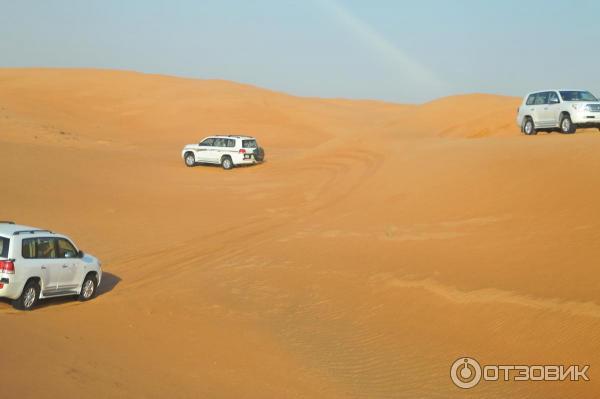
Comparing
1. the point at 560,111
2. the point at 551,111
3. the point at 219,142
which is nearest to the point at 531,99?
the point at 551,111

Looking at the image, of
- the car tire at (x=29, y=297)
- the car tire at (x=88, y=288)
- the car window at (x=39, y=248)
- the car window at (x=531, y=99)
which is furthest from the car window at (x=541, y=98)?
the car tire at (x=29, y=297)

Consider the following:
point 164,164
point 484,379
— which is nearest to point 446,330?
point 484,379

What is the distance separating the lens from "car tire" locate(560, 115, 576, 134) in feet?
91.4

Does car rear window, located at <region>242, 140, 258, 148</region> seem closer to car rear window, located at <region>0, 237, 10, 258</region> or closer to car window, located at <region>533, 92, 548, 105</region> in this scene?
car window, located at <region>533, 92, 548, 105</region>

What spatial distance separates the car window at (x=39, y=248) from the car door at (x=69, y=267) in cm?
18

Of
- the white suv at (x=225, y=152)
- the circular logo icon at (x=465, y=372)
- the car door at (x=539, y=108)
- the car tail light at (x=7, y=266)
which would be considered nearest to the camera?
the circular logo icon at (x=465, y=372)

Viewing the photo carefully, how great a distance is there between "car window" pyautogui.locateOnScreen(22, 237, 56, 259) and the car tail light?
0.45m

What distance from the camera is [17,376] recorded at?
8039 millimetres

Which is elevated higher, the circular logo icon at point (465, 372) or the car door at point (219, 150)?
the car door at point (219, 150)

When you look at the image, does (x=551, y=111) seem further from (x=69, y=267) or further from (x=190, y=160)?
(x=69, y=267)

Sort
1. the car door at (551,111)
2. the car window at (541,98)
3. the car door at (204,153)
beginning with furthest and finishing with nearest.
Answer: the car door at (204,153) < the car window at (541,98) < the car door at (551,111)

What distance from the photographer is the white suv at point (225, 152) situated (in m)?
36.4

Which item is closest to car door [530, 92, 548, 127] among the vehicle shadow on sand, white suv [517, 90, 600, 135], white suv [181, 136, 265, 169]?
white suv [517, 90, 600, 135]

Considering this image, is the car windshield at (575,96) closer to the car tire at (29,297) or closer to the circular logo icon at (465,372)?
the circular logo icon at (465,372)
